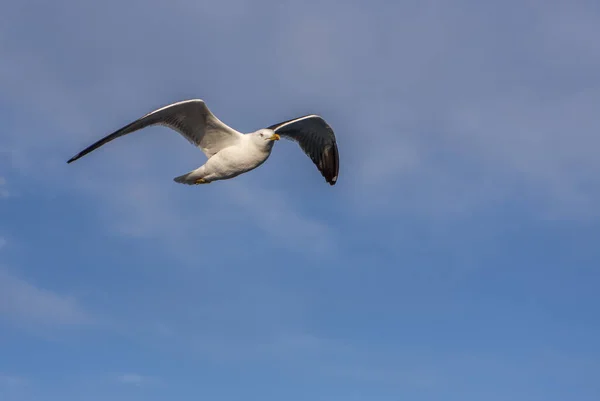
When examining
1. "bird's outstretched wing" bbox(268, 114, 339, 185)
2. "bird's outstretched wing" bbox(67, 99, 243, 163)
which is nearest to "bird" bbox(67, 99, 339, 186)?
"bird's outstretched wing" bbox(67, 99, 243, 163)

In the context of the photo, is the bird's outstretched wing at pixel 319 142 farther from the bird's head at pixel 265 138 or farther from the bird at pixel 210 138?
the bird's head at pixel 265 138

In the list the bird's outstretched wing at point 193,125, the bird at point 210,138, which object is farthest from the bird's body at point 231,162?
the bird's outstretched wing at point 193,125

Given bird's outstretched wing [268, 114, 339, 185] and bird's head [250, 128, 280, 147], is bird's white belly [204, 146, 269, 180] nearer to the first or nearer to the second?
Answer: bird's head [250, 128, 280, 147]

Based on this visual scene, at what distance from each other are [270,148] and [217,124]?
5.98ft

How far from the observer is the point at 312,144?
20016 mm

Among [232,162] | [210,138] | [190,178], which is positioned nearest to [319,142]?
[210,138]

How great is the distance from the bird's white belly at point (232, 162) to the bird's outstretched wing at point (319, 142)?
3.08 metres

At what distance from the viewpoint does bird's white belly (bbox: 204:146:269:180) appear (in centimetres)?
1586

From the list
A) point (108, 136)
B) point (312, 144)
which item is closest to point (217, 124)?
point (108, 136)

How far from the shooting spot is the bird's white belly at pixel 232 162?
15.9m

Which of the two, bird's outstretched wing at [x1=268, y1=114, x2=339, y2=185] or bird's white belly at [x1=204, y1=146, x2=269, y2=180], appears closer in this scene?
bird's white belly at [x1=204, y1=146, x2=269, y2=180]

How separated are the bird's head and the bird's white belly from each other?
0.80ft

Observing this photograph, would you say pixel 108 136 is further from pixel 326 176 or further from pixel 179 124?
pixel 326 176

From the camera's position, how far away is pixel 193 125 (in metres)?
17.0
